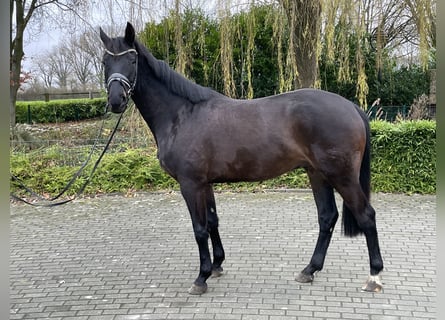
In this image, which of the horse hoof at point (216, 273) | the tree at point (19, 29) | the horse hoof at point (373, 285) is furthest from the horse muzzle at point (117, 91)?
the tree at point (19, 29)

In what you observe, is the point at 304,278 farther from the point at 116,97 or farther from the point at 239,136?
the point at 116,97

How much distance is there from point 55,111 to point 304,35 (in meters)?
12.7

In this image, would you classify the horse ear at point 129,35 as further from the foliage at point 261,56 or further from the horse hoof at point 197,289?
the foliage at point 261,56

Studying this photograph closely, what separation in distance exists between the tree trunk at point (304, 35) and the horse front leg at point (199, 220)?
4.34m

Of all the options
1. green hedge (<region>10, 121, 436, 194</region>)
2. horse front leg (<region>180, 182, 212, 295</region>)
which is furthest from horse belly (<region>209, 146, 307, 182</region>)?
green hedge (<region>10, 121, 436, 194</region>)

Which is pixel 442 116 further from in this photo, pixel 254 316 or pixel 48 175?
pixel 48 175

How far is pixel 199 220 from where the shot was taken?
11.4 feet

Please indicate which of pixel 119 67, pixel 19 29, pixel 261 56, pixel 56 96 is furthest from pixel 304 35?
pixel 56 96

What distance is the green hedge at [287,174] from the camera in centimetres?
671

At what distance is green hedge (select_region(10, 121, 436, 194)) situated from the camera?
6707 mm

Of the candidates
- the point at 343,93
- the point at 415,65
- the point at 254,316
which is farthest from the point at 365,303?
A: the point at 415,65

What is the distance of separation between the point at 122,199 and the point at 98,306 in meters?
3.85

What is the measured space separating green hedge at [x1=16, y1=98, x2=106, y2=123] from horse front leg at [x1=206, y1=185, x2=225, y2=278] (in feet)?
45.3

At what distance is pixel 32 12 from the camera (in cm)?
1090
